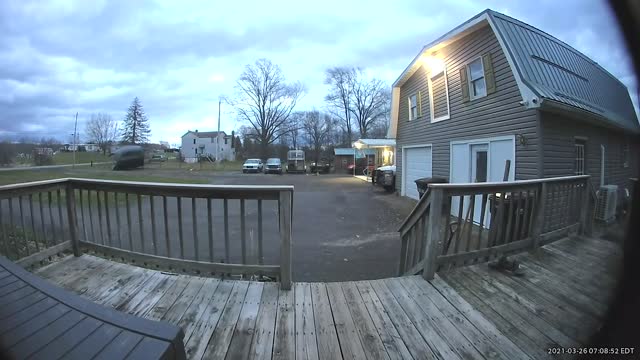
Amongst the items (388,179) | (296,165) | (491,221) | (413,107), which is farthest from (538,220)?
(296,165)

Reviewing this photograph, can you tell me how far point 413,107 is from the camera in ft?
41.1

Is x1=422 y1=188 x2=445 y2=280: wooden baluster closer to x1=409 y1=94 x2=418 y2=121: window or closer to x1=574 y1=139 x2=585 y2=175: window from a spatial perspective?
x1=574 y1=139 x2=585 y2=175: window

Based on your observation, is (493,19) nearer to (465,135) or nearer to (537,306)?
(465,135)

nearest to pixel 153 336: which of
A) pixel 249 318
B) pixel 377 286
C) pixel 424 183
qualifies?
pixel 249 318

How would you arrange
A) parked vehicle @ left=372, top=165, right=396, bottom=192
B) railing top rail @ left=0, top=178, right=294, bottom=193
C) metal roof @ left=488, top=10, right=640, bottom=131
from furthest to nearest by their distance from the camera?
1. parked vehicle @ left=372, top=165, right=396, bottom=192
2. metal roof @ left=488, top=10, right=640, bottom=131
3. railing top rail @ left=0, top=178, right=294, bottom=193

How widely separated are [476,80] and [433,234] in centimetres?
700

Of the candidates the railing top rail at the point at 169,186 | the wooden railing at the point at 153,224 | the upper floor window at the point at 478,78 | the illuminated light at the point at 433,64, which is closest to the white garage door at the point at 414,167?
the illuminated light at the point at 433,64

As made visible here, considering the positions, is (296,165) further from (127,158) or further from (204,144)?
(204,144)

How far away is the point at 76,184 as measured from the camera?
12.0 feet

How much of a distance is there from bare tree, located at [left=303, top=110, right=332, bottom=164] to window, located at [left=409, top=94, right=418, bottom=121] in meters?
40.1

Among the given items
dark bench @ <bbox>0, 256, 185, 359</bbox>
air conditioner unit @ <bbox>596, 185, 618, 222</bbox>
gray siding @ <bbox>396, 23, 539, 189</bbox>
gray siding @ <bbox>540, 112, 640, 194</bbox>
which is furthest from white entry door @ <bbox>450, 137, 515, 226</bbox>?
dark bench @ <bbox>0, 256, 185, 359</bbox>

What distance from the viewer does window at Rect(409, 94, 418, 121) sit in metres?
12.1

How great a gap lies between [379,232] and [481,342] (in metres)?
5.67

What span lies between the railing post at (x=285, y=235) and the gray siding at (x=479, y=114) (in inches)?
231
